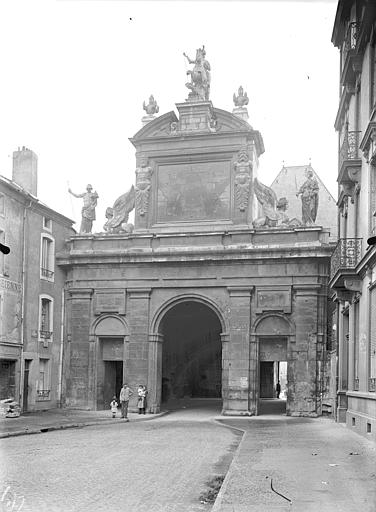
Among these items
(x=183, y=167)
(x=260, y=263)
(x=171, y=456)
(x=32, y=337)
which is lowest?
(x=171, y=456)

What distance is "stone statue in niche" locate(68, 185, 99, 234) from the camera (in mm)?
31141

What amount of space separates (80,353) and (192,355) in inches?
447

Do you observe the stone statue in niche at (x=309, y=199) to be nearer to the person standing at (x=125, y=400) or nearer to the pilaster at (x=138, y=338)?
the pilaster at (x=138, y=338)

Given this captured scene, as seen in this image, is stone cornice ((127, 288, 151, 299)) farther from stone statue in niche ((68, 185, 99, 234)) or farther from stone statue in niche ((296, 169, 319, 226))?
stone statue in niche ((296, 169, 319, 226))

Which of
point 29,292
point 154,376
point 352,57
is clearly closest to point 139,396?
point 154,376

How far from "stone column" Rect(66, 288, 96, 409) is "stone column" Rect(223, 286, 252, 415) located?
222 inches

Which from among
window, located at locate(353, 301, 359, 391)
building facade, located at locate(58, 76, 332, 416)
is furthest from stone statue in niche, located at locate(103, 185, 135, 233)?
window, located at locate(353, 301, 359, 391)

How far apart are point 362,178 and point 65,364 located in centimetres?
1589

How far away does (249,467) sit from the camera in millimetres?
12688

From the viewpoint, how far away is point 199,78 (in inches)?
1215

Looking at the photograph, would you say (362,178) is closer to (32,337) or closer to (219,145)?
(219,145)

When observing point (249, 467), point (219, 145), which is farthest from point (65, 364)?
point (249, 467)

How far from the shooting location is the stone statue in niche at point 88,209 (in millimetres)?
31141

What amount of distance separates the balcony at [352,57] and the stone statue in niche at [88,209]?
13.2 metres
